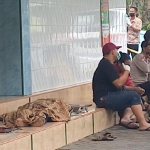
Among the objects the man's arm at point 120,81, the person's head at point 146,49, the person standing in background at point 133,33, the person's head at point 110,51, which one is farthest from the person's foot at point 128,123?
the person standing in background at point 133,33

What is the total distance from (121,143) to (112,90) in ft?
4.13

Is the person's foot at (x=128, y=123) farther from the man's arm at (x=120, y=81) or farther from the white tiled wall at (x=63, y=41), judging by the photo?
the white tiled wall at (x=63, y=41)

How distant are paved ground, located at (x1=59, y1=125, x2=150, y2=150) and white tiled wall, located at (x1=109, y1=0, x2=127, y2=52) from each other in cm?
421

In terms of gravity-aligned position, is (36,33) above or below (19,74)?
above

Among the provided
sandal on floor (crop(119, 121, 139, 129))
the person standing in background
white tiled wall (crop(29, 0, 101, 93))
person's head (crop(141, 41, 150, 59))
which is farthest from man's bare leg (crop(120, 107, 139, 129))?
the person standing in background

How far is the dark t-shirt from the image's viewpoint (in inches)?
324

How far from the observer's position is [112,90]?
27.7 feet

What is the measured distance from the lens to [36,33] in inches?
362

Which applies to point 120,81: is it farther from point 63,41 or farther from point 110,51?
point 63,41

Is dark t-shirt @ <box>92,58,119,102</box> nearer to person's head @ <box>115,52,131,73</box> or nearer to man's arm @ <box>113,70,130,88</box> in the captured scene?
man's arm @ <box>113,70,130,88</box>

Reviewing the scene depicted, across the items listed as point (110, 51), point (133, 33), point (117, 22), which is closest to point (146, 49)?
point (110, 51)

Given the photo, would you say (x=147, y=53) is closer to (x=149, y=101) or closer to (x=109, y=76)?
(x=149, y=101)

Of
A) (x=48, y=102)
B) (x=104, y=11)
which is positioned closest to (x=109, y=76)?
(x=48, y=102)

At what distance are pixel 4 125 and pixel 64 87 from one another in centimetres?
275
